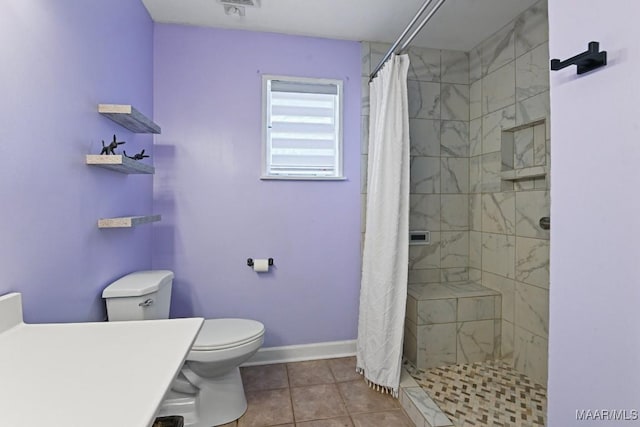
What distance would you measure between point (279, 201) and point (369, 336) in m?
1.08

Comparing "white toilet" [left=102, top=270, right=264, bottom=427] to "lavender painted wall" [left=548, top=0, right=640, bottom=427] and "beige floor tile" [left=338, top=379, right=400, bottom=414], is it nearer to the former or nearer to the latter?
"beige floor tile" [left=338, top=379, right=400, bottom=414]

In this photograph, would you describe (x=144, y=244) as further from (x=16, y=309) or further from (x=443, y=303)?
(x=443, y=303)

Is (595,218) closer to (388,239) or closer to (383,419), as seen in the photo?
(388,239)

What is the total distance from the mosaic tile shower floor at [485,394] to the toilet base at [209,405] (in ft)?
3.54

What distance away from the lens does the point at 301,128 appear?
2332mm

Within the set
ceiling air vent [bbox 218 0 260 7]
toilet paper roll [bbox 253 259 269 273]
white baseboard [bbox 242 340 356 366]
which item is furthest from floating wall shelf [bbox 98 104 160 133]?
white baseboard [bbox 242 340 356 366]

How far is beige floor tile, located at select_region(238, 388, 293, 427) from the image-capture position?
5.50ft

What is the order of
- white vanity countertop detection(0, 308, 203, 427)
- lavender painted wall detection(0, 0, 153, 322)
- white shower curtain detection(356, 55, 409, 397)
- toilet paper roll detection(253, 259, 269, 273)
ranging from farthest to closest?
toilet paper roll detection(253, 259, 269, 273) → white shower curtain detection(356, 55, 409, 397) → lavender painted wall detection(0, 0, 153, 322) → white vanity countertop detection(0, 308, 203, 427)

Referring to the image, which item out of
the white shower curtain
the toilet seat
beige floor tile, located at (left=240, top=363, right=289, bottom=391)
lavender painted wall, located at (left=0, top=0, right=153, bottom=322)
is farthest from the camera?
beige floor tile, located at (left=240, top=363, right=289, bottom=391)

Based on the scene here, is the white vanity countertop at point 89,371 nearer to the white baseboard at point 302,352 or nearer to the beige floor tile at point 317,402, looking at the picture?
the beige floor tile at point 317,402

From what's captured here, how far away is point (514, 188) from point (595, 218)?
1579 millimetres

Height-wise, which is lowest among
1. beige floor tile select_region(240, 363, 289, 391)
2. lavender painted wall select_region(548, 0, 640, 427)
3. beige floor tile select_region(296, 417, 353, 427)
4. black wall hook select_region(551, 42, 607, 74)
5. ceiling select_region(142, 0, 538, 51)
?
beige floor tile select_region(296, 417, 353, 427)

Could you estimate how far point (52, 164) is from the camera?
3.85 feet

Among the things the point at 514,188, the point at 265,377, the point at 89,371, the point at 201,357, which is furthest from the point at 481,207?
the point at 89,371
